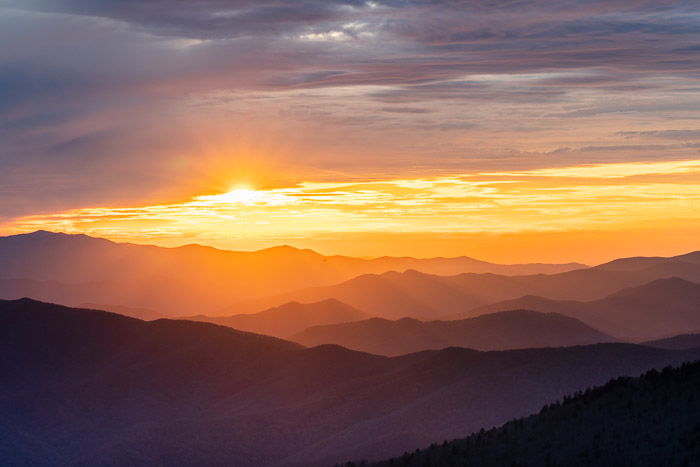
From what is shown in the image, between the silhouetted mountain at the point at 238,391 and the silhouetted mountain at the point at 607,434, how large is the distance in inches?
697

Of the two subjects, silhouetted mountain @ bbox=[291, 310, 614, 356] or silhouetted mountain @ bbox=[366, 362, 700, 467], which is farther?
silhouetted mountain @ bbox=[291, 310, 614, 356]

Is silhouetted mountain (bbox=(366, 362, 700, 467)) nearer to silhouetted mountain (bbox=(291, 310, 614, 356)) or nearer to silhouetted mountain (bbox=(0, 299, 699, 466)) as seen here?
silhouetted mountain (bbox=(0, 299, 699, 466))

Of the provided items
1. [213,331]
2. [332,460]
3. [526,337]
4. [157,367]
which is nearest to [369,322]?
[526,337]

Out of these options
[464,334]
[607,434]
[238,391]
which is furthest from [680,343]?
[607,434]

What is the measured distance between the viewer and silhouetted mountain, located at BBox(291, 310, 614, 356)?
151 meters

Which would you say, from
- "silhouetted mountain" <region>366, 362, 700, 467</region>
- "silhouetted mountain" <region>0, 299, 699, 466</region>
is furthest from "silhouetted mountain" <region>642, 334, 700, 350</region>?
"silhouetted mountain" <region>366, 362, 700, 467</region>

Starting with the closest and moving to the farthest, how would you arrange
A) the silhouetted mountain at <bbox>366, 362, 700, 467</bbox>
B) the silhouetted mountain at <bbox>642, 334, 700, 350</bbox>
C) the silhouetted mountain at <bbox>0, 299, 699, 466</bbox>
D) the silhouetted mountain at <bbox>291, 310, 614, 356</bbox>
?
the silhouetted mountain at <bbox>366, 362, 700, 467</bbox> < the silhouetted mountain at <bbox>0, 299, 699, 466</bbox> < the silhouetted mountain at <bbox>642, 334, 700, 350</bbox> < the silhouetted mountain at <bbox>291, 310, 614, 356</bbox>

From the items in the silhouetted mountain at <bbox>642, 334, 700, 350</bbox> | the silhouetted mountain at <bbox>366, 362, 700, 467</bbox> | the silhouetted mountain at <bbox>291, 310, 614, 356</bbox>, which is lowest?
the silhouetted mountain at <bbox>366, 362, 700, 467</bbox>

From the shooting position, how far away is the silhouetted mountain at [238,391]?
6306cm

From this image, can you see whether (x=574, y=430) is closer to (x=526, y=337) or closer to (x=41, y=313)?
(x=41, y=313)

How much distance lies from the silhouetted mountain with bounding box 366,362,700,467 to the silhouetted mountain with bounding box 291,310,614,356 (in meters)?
113

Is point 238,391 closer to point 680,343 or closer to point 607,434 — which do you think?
point 680,343

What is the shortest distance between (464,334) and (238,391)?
7943cm

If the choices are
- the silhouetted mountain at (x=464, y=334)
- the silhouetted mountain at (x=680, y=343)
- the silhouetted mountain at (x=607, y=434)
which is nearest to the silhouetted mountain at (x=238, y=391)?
the silhouetted mountain at (x=607, y=434)
